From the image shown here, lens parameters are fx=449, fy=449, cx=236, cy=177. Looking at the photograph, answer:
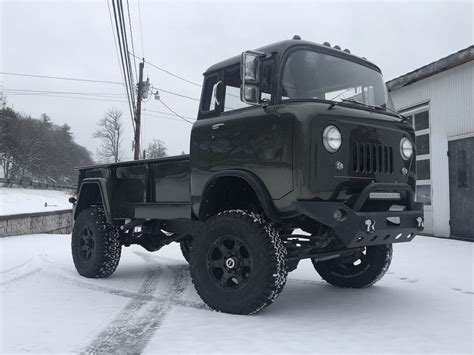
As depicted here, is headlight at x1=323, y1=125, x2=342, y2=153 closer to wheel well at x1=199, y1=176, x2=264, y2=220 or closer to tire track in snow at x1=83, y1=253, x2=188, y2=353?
wheel well at x1=199, y1=176, x2=264, y2=220

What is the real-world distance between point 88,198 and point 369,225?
191 inches

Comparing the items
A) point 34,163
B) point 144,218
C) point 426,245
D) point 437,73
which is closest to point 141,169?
point 144,218

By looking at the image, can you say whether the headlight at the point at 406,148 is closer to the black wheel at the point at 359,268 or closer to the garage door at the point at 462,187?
the black wheel at the point at 359,268

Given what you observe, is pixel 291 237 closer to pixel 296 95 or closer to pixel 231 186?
pixel 231 186

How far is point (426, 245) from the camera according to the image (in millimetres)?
9906

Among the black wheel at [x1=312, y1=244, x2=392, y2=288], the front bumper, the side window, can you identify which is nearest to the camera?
the front bumper

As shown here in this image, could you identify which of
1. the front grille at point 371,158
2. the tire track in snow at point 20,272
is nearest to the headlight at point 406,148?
the front grille at point 371,158

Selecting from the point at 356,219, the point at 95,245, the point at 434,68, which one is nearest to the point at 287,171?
the point at 356,219

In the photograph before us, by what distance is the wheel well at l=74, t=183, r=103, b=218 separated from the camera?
23.5ft

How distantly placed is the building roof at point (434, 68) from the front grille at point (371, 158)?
6583 mm

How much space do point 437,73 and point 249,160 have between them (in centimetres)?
866

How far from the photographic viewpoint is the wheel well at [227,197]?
16.0 feet

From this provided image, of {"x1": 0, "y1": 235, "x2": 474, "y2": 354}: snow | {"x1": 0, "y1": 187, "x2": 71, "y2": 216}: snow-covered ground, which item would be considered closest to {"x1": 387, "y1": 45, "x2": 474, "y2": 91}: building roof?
{"x1": 0, "y1": 235, "x2": 474, "y2": 354}: snow

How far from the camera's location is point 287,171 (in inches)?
163
